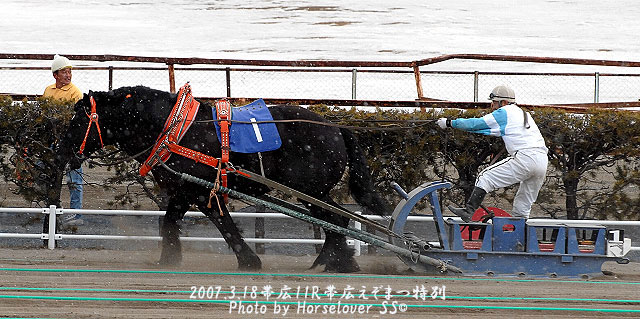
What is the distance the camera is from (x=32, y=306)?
252 inches

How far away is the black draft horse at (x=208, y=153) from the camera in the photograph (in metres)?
7.68

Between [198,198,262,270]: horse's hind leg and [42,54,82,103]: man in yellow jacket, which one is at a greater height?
[42,54,82,103]: man in yellow jacket

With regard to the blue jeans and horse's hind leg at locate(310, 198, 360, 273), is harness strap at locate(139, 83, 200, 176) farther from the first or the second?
the blue jeans

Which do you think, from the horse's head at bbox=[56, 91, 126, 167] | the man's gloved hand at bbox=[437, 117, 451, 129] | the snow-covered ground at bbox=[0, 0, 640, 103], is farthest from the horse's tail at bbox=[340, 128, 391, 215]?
the snow-covered ground at bbox=[0, 0, 640, 103]

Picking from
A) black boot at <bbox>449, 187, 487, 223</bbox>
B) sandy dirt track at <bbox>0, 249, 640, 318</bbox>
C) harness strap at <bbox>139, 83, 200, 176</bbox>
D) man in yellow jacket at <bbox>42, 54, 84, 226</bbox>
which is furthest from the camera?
man in yellow jacket at <bbox>42, 54, 84, 226</bbox>

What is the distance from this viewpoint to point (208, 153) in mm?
7637

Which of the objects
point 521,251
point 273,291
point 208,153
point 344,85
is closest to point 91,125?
point 208,153

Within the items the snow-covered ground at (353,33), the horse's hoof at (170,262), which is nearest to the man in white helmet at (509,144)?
the horse's hoof at (170,262)

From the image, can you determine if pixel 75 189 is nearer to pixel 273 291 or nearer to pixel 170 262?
pixel 170 262

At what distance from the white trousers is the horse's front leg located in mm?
2567

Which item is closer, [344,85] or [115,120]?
[115,120]

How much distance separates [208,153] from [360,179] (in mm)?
1429

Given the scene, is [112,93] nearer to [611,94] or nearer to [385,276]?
[385,276]

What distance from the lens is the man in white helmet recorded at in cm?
736
